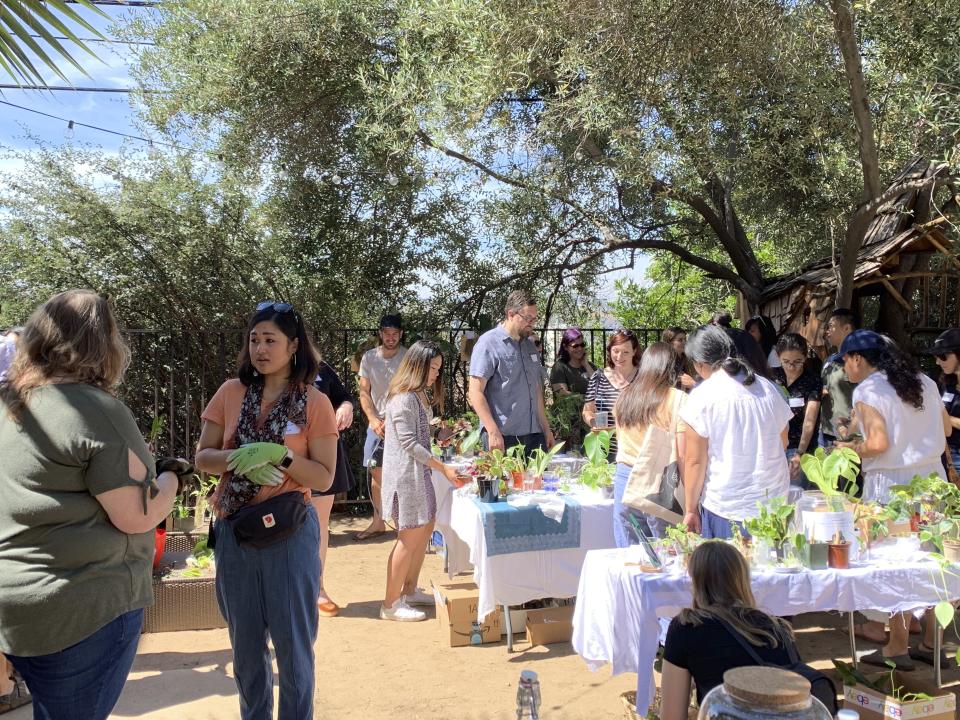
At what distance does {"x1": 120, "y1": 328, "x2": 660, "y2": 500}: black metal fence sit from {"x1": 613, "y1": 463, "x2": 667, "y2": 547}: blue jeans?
4.35 metres

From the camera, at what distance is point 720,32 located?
6.51m

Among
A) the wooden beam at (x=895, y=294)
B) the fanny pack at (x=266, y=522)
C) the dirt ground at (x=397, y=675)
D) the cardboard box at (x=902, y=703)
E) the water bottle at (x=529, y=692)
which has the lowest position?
the dirt ground at (x=397, y=675)

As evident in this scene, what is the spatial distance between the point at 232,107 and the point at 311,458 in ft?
22.4

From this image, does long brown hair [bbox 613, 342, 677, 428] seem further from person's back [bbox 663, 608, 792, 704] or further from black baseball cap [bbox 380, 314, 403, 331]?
black baseball cap [bbox 380, 314, 403, 331]

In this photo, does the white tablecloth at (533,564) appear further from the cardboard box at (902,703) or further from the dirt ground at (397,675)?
the cardboard box at (902,703)

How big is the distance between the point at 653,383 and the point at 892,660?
1838 millimetres

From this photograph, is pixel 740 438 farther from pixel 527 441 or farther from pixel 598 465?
pixel 527 441

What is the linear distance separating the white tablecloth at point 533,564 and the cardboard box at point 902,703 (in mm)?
1585

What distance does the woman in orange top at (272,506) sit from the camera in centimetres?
276

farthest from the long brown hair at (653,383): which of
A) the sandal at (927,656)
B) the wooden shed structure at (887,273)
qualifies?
the wooden shed structure at (887,273)

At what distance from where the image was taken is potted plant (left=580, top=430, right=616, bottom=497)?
5152mm

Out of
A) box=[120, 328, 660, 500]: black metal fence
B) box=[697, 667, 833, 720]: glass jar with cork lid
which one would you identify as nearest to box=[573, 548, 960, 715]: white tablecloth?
box=[697, 667, 833, 720]: glass jar with cork lid

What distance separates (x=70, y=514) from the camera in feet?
7.18

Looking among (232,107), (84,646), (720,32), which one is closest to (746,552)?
(84,646)
